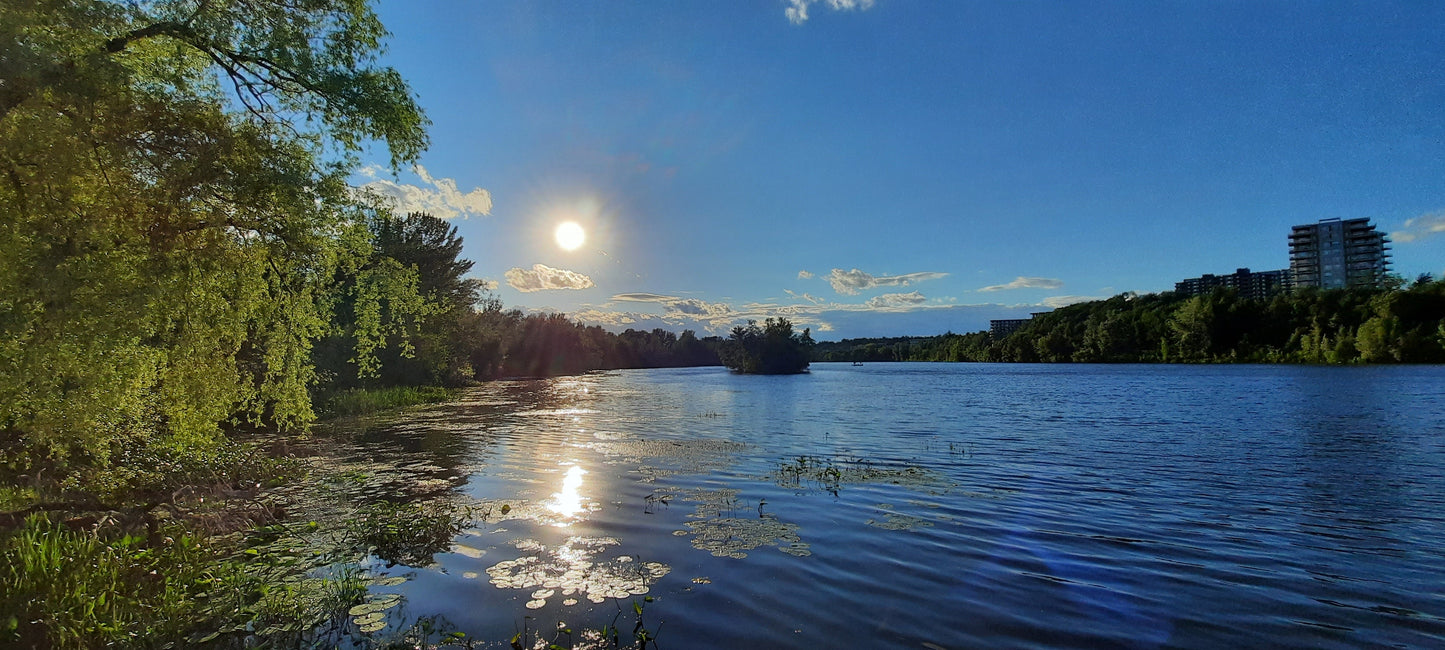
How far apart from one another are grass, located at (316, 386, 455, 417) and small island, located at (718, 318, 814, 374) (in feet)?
267

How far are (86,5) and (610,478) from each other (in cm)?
1379

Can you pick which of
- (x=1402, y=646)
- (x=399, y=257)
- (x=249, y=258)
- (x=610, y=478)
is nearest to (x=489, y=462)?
(x=610, y=478)

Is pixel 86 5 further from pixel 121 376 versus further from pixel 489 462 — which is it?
pixel 489 462

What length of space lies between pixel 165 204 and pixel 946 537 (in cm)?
1435

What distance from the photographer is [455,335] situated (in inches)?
2522

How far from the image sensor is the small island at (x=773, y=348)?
12544cm

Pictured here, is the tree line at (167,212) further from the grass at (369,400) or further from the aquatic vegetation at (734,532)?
the grass at (369,400)

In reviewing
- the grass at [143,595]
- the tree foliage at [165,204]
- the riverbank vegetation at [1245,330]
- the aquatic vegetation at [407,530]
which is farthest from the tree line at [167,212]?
the riverbank vegetation at [1245,330]

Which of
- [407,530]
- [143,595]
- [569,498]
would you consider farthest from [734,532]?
[143,595]

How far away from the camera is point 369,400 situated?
39875 millimetres

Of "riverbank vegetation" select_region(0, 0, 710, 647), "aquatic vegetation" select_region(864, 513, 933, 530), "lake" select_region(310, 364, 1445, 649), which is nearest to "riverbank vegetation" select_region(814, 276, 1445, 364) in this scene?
"lake" select_region(310, 364, 1445, 649)

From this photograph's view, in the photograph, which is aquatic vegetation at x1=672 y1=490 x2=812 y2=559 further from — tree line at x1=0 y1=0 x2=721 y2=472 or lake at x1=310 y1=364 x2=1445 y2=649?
tree line at x1=0 y1=0 x2=721 y2=472

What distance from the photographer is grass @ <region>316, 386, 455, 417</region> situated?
36.6 m

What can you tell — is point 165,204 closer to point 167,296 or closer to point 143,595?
point 167,296
